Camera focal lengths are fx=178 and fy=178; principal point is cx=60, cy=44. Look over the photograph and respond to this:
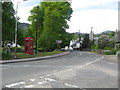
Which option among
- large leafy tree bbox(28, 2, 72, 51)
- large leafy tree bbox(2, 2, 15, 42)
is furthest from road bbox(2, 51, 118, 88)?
large leafy tree bbox(28, 2, 72, 51)

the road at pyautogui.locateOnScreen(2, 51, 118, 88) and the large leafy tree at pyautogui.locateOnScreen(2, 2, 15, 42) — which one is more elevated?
the large leafy tree at pyautogui.locateOnScreen(2, 2, 15, 42)

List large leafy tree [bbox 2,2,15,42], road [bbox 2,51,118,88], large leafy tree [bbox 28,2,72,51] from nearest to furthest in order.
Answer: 1. road [bbox 2,51,118,88]
2. large leafy tree [bbox 2,2,15,42]
3. large leafy tree [bbox 28,2,72,51]

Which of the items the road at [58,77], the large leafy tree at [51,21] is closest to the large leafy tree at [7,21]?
the road at [58,77]

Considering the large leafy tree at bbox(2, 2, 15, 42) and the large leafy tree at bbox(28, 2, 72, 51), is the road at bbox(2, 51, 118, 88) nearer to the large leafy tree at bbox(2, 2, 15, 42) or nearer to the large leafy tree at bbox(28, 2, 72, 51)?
the large leafy tree at bbox(2, 2, 15, 42)

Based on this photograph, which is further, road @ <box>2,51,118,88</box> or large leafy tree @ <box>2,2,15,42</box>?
large leafy tree @ <box>2,2,15,42</box>

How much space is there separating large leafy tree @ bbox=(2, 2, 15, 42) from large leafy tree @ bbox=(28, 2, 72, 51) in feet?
50.1

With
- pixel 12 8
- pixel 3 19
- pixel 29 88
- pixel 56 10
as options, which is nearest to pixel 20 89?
pixel 29 88

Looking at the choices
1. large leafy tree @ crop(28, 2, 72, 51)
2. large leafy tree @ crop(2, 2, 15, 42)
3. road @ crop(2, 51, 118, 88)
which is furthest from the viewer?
large leafy tree @ crop(28, 2, 72, 51)

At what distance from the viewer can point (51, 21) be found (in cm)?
3978

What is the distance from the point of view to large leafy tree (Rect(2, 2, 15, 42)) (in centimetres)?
2293

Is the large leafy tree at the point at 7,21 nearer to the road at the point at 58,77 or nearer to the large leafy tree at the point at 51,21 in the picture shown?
the road at the point at 58,77

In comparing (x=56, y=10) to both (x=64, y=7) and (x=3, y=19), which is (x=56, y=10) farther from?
(x=3, y=19)

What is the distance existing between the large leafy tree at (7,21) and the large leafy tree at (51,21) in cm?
1526

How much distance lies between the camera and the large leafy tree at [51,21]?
40156mm
